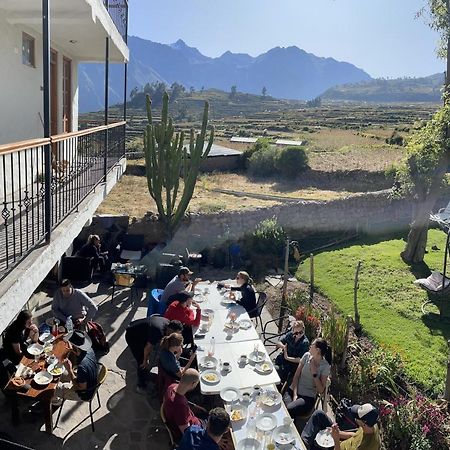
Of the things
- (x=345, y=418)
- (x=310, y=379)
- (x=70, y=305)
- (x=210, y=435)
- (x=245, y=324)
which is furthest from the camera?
(x=245, y=324)

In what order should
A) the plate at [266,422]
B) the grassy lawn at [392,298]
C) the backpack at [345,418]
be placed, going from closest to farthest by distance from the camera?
the plate at [266,422] < the backpack at [345,418] < the grassy lawn at [392,298]

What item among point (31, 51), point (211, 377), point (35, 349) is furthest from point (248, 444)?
point (31, 51)

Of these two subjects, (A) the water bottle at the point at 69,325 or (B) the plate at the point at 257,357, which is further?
(A) the water bottle at the point at 69,325

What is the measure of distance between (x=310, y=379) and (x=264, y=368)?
0.61 m

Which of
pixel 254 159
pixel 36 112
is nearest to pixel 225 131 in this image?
pixel 254 159

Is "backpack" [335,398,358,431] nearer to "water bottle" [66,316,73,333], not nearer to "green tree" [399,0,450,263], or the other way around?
"water bottle" [66,316,73,333]

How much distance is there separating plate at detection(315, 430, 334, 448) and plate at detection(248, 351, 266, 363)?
1.37 meters

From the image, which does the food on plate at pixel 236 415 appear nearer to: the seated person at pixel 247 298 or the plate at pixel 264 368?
the plate at pixel 264 368

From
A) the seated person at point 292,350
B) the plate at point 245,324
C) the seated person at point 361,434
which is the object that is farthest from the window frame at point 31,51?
the seated person at point 361,434

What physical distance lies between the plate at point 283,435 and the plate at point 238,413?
1.37 ft

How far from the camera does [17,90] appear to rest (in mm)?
8547

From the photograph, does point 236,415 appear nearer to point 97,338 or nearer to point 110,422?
point 110,422

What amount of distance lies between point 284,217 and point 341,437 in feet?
32.4

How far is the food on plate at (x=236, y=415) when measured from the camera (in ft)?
16.7
